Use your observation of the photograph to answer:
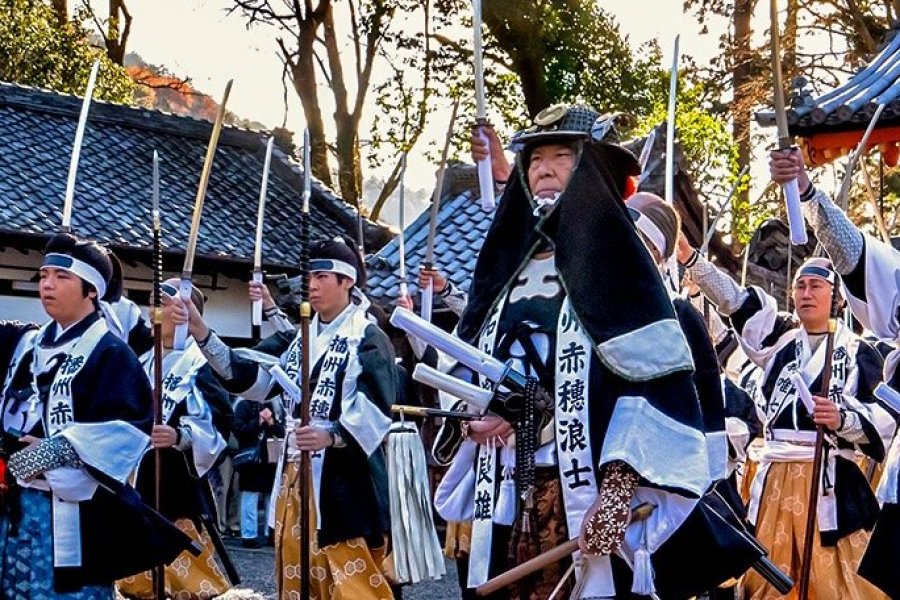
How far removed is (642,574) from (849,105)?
4966 mm

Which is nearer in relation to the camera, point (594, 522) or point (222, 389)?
point (594, 522)

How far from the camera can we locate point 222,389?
26.9 ft

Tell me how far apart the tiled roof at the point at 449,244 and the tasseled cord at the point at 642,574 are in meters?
9.70

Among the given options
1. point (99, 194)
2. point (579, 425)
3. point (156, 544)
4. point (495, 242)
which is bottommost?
point (156, 544)

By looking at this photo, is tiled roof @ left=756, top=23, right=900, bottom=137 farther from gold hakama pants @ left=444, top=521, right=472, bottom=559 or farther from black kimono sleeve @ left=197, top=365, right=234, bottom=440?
black kimono sleeve @ left=197, top=365, right=234, bottom=440

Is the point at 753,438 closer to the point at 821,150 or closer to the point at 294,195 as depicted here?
the point at 821,150

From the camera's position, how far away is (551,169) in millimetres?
4430

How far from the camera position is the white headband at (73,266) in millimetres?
6035

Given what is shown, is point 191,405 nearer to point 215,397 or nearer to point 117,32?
point 215,397

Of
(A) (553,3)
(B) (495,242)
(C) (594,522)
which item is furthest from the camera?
(A) (553,3)

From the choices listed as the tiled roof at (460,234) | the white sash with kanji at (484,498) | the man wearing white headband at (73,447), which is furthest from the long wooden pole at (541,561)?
the tiled roof at (460,234)

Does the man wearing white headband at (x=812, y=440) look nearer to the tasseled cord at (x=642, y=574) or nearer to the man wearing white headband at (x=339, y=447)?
the man wearing white headband at (x=339, y=447)

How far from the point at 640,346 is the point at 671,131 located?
1.27 meters

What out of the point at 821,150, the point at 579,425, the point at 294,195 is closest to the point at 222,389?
the point at 821,150
